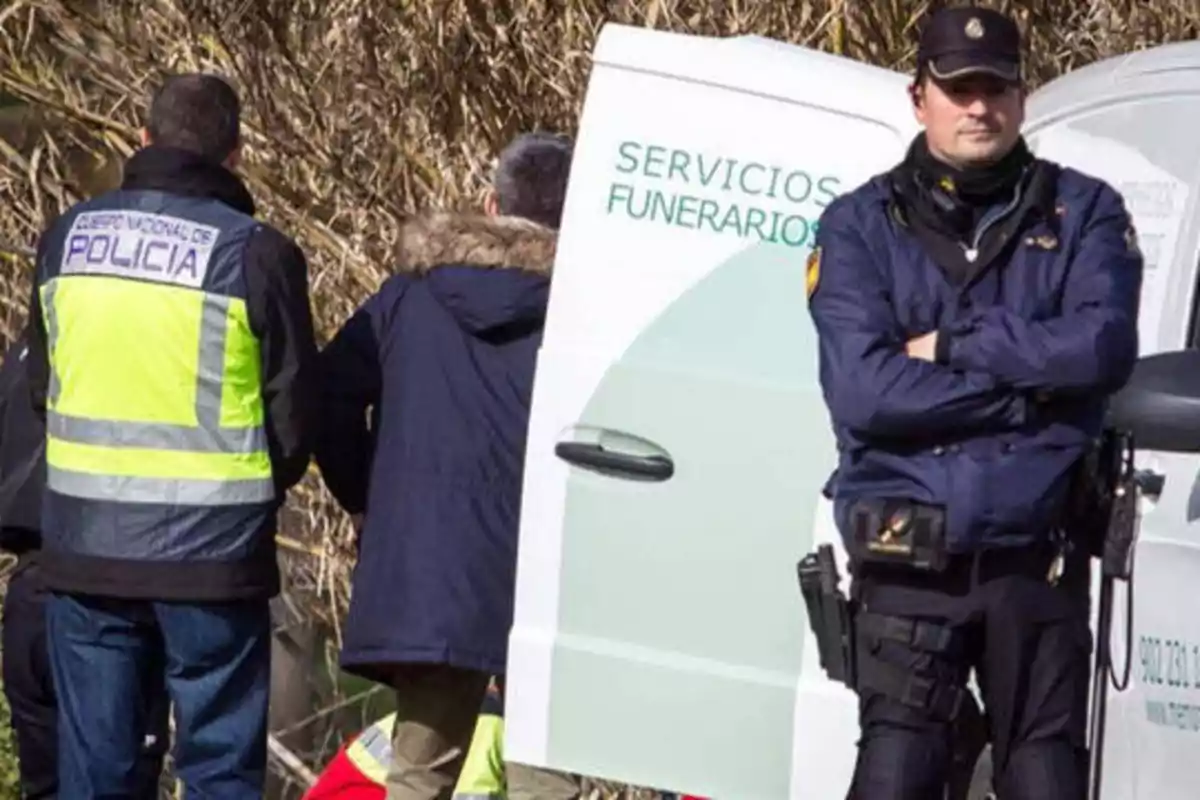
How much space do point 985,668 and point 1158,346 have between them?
0.80 meters

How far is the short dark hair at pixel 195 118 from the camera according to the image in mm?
7000

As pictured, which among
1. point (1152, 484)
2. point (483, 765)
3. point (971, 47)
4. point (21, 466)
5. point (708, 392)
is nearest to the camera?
point (971, 47)

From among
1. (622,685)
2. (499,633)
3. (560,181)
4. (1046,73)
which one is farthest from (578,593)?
(1046,73)

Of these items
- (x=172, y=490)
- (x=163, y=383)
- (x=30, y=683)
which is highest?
(x=163, y=383)

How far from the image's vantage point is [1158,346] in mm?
6324

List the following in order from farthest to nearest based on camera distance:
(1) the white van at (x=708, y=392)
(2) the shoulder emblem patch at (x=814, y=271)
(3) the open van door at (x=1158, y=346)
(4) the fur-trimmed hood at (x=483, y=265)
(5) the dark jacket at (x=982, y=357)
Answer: (4) the fur-trimmed hood at (x=483, y=265), (1) the white van at (x=708, y=392), (3) the open van door at (x=1158, y=346), (2) the shoulder emblem patch at (x=814, y=271), (5) the dark jacket at (x=982, y=357)

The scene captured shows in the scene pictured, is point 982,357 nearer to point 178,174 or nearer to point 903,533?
point 903,533

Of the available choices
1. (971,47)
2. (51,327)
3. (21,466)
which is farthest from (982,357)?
(21,466)

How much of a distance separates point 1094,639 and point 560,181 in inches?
71.7

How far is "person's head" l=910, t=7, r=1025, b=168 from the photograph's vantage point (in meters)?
5.80

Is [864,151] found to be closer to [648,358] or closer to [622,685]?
[648,358]

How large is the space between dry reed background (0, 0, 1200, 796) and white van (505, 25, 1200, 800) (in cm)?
252

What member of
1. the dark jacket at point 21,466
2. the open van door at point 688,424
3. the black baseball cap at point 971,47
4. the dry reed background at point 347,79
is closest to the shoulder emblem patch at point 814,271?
the black baseball cap at point 971,47

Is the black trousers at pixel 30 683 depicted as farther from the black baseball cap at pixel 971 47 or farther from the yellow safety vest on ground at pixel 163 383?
the black baseball cap at pixel 971 47
